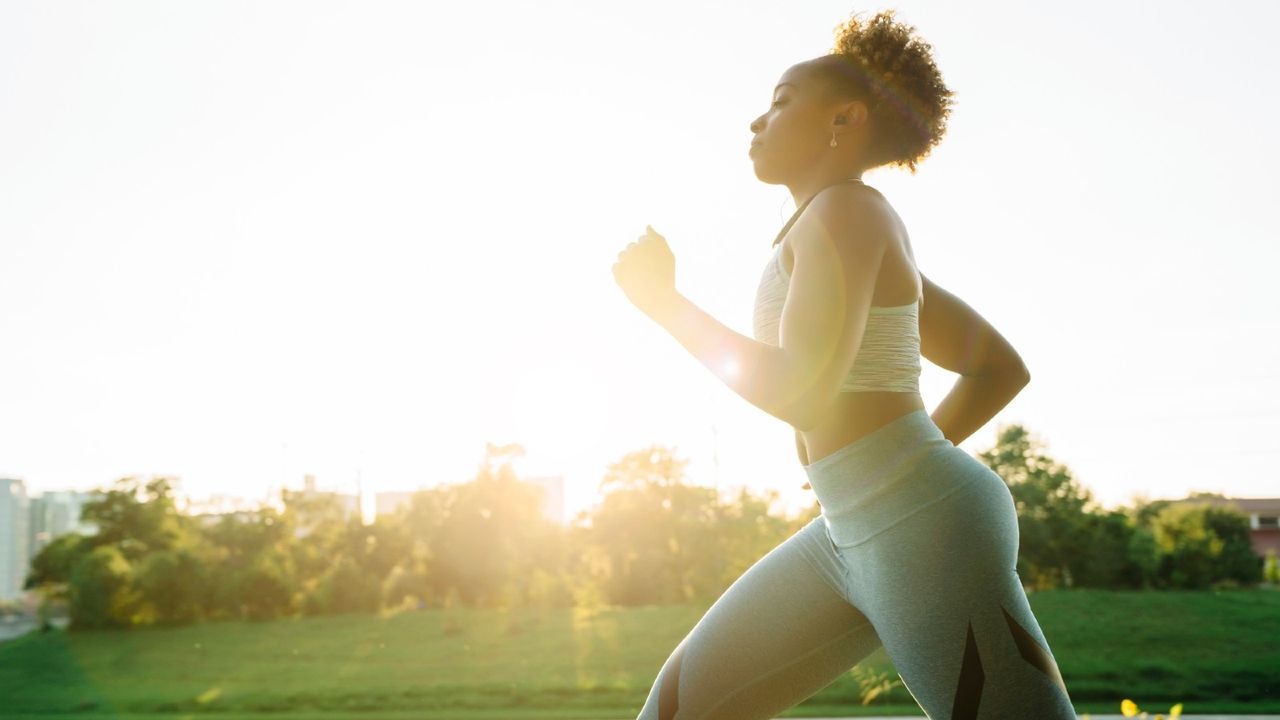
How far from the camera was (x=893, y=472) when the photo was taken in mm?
1274

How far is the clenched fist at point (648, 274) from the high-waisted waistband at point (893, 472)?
306 millimetres

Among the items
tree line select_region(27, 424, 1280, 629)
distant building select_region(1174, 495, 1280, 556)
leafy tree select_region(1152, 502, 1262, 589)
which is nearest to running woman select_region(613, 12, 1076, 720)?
tree line select_region(27, 424, 1280, 629)

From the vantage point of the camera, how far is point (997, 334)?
1.64m

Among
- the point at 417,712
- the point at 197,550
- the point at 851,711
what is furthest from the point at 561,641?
the point at 197,550

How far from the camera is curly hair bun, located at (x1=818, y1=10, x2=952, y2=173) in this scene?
1466 millimetres

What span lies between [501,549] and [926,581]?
2538 centimetres

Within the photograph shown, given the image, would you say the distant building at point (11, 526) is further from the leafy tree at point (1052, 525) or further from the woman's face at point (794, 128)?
→ the woman's face at point (794, 128)

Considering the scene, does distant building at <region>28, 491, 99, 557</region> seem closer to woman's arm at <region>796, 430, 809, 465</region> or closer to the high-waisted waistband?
woman's arm at <region>796, 430, 809, 465</region>

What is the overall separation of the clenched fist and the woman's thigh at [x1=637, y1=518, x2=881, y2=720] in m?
0.44

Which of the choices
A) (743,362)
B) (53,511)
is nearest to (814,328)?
(743,362)

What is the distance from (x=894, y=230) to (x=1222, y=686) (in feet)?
66.3

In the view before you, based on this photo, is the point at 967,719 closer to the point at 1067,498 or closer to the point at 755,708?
the point at 755,708

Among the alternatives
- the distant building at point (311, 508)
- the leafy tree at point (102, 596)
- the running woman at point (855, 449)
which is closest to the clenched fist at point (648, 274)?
the running woman at point (855, 449)

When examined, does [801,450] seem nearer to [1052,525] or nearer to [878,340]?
[878,340]
